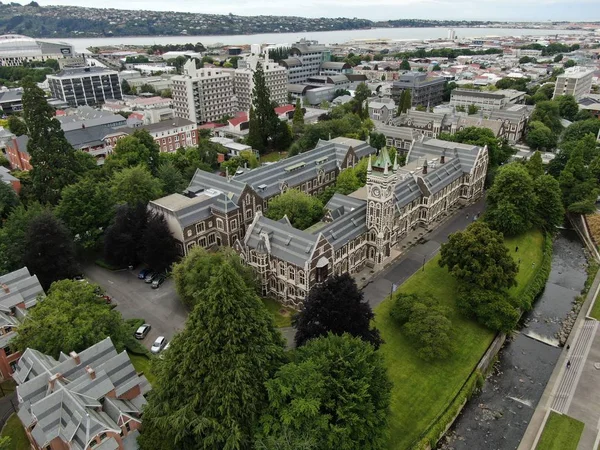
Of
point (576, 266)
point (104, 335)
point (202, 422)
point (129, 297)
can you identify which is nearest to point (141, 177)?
point (129, 297)

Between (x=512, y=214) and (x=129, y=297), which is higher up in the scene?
(x=512, y=214)

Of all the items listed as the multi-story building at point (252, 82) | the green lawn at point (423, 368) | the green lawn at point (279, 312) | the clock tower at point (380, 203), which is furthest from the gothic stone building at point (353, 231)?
the multi-story building at point (252, 82)

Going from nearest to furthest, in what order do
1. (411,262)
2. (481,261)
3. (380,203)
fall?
(481,261) → (380,203) → (411,262)

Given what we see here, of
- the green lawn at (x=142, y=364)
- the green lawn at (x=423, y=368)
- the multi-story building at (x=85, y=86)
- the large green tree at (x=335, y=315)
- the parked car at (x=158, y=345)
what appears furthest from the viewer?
the multi-story building at (x=85, y=86)

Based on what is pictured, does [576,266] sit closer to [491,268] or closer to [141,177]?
[491,268]

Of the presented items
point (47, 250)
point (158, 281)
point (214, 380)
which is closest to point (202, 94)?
point (158, 281)

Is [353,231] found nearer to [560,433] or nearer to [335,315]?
[335,315]

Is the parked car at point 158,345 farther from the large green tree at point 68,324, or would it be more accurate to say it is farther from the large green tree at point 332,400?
the large green tree at point 332,400
